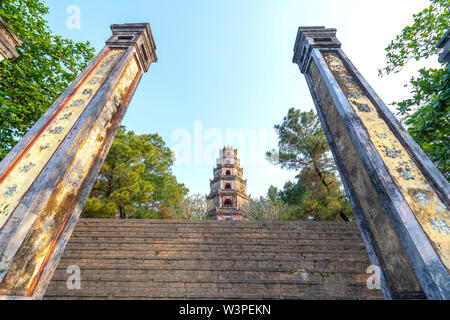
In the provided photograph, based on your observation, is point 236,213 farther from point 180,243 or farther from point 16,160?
point 16,160

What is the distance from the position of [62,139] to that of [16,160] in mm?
542

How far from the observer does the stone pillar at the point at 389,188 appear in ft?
6.09

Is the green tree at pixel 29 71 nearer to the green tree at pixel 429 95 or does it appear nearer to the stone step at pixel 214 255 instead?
the stone step at pixel 214 255

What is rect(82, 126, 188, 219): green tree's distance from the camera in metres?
8.98

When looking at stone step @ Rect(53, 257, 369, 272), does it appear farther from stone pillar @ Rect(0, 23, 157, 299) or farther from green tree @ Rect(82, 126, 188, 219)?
green tree @ Rect(82, 126, 188, 219)

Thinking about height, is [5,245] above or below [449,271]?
above

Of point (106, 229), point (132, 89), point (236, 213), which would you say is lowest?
point (106, 229)

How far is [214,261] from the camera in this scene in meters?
4.32

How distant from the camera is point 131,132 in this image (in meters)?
12.4

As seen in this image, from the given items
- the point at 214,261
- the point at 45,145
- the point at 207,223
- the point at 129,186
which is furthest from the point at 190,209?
the point at 45,145

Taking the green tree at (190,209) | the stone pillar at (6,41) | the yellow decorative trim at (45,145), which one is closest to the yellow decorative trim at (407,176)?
the yellow decorative trim at (45,145)

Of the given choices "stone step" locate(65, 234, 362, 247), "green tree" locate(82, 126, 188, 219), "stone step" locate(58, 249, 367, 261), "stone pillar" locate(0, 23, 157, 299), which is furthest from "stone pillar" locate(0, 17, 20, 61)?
"green tree" locate(82, 126, 188, 219)

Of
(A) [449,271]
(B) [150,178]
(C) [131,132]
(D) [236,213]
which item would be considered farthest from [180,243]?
(D) [236,213]

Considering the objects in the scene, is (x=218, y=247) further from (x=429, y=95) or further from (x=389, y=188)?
(x=429, y=95)
